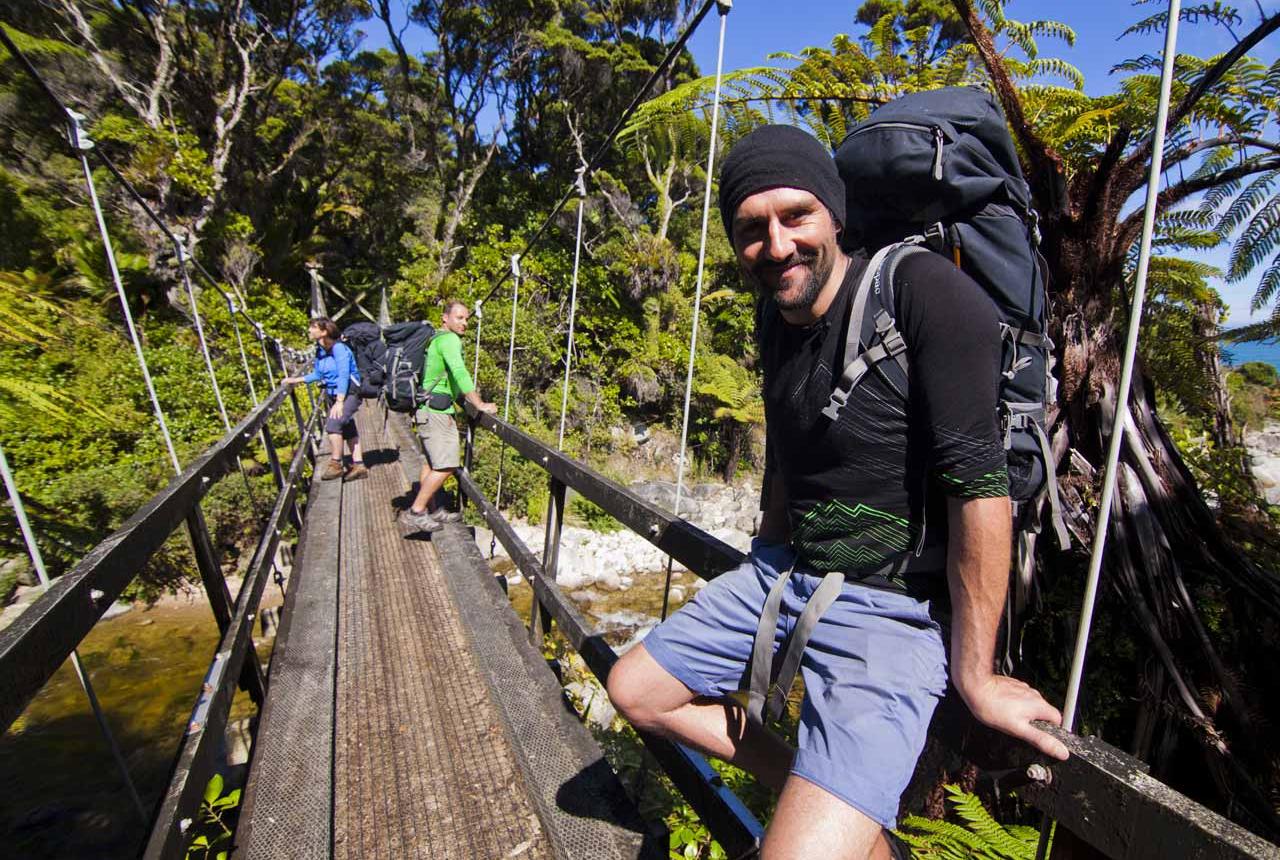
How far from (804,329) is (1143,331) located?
162 inches

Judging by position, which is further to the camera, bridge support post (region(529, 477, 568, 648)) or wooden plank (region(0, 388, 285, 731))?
bridge support post (region(529, 477, 568, 648))

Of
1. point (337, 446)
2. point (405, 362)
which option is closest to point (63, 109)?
point (405, 362)

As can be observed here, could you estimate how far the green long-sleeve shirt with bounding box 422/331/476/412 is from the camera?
143 inches

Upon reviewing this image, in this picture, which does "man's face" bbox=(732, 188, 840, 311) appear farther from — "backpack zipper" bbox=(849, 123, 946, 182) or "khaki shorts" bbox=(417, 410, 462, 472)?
"khaki shorts" bbox=(417, 410, 462, 472)

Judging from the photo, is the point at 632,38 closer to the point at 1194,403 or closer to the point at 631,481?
the point at 631,481

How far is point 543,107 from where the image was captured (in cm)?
1852

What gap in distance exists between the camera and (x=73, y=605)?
0.96 metres

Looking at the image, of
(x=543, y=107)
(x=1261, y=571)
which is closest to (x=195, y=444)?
(x=1261, y=571)

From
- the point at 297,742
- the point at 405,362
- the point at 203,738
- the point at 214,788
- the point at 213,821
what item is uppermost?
the point at 405,362

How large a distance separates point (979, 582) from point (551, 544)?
1.72 metres

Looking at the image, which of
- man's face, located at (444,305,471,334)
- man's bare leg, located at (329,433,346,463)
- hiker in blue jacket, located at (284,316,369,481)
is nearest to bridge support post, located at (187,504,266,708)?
man's face, located at (444,305,471,334)

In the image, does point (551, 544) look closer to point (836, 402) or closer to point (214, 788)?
point (214, 788)

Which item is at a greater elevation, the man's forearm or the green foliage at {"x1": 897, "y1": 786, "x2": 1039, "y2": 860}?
the man's forearm

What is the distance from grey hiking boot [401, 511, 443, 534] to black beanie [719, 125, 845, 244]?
314 centimetres
